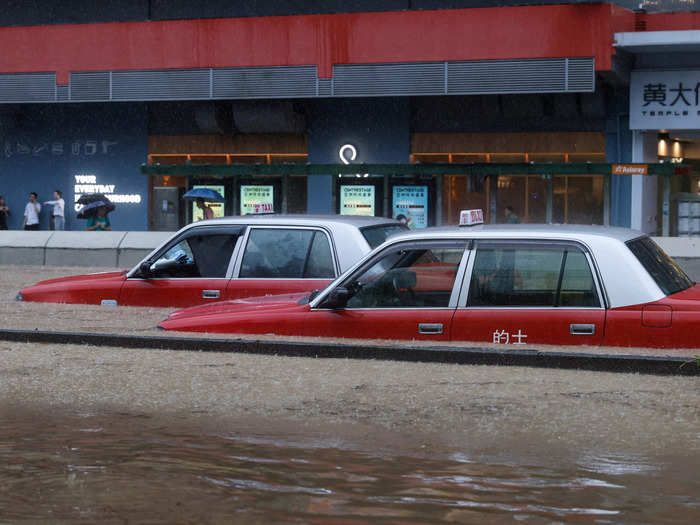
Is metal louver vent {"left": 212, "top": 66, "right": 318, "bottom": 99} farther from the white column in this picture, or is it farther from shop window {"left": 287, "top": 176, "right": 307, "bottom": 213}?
the white column

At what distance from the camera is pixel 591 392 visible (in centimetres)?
704

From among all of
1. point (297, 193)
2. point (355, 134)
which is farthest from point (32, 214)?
point (355, 134)

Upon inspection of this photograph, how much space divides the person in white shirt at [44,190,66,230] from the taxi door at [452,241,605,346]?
2551cm

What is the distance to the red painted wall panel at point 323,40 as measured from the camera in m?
25.9

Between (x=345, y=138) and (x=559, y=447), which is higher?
(x=345, y=138)

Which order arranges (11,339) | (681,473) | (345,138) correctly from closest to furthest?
(681,473), (11,339), (345,138)

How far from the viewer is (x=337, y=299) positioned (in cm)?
809

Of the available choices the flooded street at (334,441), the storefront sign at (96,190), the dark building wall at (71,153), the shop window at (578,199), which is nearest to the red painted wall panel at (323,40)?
the dark building wall at (71,153)

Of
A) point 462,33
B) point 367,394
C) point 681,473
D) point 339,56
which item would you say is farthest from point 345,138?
point 681,473

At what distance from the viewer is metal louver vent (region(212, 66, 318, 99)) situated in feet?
91.8

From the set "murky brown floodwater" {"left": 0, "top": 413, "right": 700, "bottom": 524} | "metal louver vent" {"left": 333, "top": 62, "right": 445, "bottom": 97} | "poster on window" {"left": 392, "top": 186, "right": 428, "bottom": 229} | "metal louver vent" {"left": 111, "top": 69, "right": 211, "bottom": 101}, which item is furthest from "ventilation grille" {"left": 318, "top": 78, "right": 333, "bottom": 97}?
"murky brown floodwater" {"left": 0, "top": 413, "right": 700, "bottom": 524}

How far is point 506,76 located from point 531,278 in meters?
19.5

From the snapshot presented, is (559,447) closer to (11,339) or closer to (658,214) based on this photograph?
(11,339)

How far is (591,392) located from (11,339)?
4.97 m
